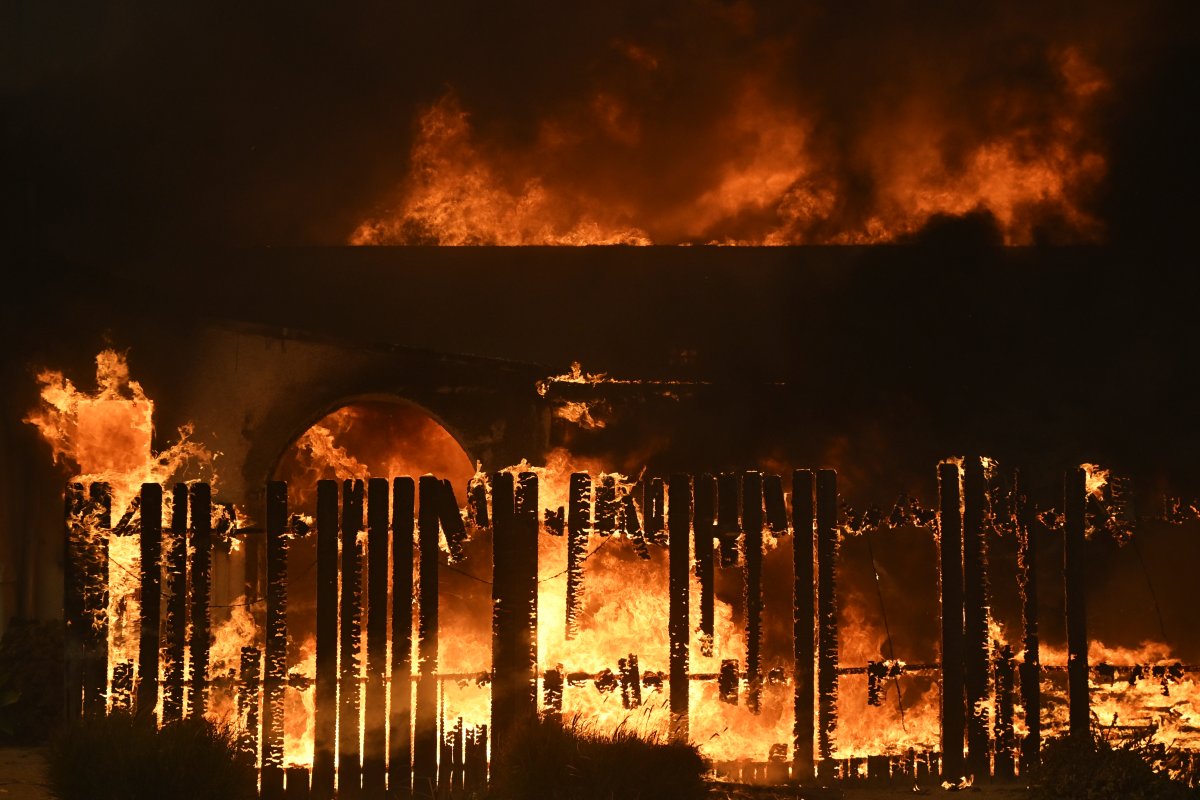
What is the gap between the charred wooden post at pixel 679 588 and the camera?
8922 millimetres

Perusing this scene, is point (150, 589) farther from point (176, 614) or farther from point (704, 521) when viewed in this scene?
point (704, 521)

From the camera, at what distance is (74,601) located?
862cm

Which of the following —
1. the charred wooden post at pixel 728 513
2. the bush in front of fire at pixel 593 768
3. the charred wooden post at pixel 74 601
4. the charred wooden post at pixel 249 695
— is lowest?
the bush in front of fire at pixel 593 768

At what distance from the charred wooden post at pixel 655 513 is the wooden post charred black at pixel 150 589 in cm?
325

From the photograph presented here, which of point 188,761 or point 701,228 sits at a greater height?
point 701,228

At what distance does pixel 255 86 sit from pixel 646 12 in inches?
162

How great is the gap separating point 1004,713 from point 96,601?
6.18 m

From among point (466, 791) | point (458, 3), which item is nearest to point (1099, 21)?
point (458, 3)

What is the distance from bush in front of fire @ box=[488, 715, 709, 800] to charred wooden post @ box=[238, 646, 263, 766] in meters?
1.73

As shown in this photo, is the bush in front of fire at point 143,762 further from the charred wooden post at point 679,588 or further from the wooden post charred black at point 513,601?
the charred wooden post at point 679,588

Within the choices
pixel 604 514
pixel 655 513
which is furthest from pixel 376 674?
pixel 655 513

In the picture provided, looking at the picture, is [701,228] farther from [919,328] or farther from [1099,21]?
[1099,21]

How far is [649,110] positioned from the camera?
13.8 metres

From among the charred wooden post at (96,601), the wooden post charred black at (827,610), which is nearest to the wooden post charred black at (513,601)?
the wooden post charred black at (827,610)
